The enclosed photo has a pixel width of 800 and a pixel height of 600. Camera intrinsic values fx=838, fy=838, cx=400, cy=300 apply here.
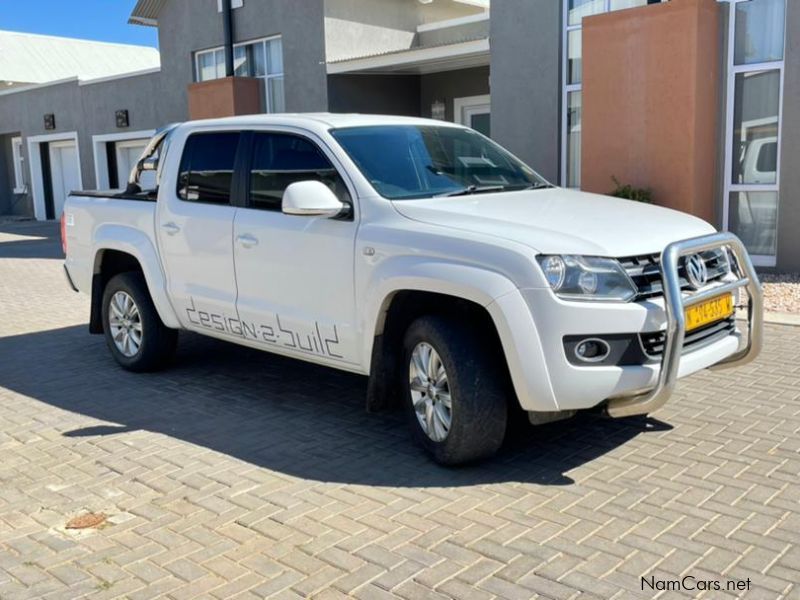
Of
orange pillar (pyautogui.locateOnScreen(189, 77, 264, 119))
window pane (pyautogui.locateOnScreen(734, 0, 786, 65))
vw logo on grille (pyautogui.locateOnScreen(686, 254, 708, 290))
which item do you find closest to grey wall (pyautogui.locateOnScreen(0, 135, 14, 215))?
orange pillar (pyautogui.locateOnScreen(189, 77, 264, 119))

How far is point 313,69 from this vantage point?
1664cm

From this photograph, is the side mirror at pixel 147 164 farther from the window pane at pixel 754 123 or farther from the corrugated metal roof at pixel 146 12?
the corrugated metal roof at pixel 146 12

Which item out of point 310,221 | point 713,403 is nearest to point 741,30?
point 713,403

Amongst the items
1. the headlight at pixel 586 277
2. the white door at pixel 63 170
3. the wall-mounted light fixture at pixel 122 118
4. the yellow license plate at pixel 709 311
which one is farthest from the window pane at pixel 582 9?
the white door at pixel 63 170

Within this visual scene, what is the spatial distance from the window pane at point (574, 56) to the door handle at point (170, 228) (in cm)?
777

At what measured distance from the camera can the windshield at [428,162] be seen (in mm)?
5175

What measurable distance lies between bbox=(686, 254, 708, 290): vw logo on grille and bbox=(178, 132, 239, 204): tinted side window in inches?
124

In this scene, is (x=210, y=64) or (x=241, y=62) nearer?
(x=241, y=62)

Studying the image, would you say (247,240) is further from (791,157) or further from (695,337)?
(791,157)

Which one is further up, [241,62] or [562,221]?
[241,62]

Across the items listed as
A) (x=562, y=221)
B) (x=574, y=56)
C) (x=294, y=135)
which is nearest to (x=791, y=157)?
(x=574, y=56)

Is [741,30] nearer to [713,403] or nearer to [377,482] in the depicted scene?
[713,403]

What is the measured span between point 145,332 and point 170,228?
0.95 m

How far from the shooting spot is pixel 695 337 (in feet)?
14.9
